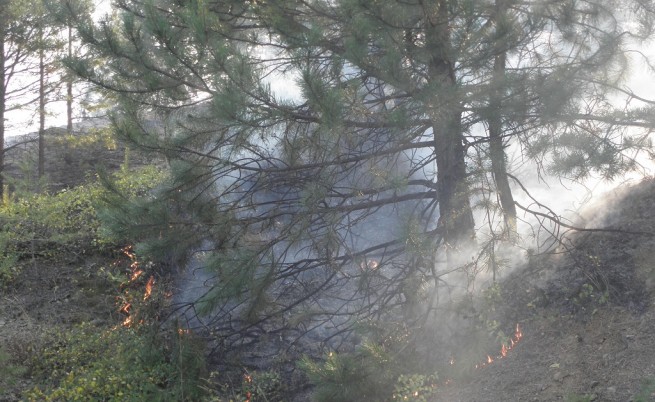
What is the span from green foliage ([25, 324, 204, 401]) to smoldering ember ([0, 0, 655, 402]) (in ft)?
0.09

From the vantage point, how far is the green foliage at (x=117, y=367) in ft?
26.4

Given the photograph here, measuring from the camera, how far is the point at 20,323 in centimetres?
961

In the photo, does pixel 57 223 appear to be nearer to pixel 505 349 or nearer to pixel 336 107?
pixel 336 107

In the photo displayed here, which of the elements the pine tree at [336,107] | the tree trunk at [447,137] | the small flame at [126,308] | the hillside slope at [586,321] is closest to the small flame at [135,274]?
the small flame at [126,308]

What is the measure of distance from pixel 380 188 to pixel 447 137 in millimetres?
914

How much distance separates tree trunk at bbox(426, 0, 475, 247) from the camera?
6.65 meters

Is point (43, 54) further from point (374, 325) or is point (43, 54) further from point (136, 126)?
point (374, 325)

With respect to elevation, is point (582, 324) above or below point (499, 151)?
below

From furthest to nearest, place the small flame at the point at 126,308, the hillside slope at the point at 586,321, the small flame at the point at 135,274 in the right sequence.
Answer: the small flame at the point at 135,274, the small flame at the point at 126,308, the hillside slope at the point at 586,321

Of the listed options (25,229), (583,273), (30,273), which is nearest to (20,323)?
(30,273)

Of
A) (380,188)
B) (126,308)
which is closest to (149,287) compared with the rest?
(126,308)

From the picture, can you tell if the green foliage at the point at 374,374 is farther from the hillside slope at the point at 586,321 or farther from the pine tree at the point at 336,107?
the pine tree at the point at 336,107

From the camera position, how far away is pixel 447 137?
752 cm

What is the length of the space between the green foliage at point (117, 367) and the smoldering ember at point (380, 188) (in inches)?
1.0
